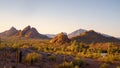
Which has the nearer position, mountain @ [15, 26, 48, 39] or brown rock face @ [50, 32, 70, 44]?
brown rock face @ [50, 32, 70, 44]

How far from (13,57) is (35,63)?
2.67 meters

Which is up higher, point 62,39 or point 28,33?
point 28,33

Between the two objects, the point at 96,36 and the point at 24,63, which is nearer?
the point at 24,63

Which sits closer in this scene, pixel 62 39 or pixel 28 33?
pixel 62 39

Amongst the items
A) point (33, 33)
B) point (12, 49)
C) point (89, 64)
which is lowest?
point (89, 64)

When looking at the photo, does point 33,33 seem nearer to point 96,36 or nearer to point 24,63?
point 96,36

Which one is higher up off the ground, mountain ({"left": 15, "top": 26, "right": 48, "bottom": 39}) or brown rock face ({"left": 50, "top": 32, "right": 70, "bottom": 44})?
mountain ({"left": 15, "top": 26, "right": 48, "bottom": 39})

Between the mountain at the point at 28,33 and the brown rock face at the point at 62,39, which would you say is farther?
the mountain at the point at 28,33

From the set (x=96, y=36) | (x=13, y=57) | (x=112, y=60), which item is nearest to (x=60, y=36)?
(x=96, y=36)

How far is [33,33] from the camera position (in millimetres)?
162375

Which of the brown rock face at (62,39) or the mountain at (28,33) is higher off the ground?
the mountain at (28,33)

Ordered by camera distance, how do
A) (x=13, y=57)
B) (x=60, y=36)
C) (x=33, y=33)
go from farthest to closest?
(x=33, y=33) < (x=60, y=36) < (x=13, y=57)

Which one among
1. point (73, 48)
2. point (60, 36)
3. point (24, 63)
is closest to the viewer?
point (24, 63)

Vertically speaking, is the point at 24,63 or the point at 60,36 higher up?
the point at 60,36
